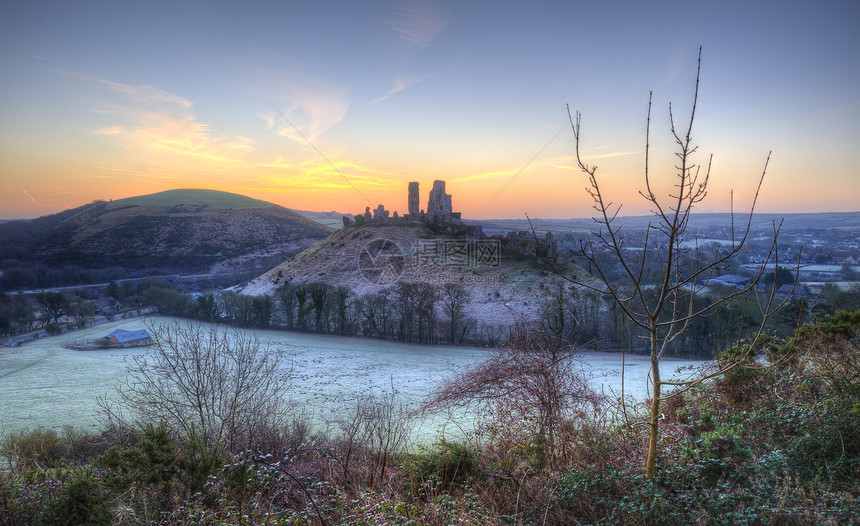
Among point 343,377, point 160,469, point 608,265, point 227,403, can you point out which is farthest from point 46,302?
point 608,265

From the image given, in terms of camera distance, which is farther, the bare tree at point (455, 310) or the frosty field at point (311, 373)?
the bare tree at point (455, 310)

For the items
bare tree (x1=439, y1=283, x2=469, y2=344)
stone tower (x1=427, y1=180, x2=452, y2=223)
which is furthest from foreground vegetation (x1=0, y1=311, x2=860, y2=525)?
stone tower (x1=427, y1=180, x2=452, y2=223)

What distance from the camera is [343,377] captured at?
24.6m

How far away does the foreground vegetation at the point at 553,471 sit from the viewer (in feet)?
15.5

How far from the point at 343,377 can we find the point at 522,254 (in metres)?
31.3

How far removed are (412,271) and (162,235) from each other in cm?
5967

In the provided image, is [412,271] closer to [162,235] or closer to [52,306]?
[52,306]

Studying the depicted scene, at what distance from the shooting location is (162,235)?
3174 inches

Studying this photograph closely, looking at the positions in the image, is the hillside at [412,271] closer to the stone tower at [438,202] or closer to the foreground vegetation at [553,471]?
the stone tower at [438,202]

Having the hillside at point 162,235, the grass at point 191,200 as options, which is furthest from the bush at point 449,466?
the grass at point 191,200

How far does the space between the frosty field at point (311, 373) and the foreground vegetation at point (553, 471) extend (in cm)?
750

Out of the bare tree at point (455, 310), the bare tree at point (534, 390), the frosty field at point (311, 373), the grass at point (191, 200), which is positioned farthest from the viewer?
the grass at point (191, 200)

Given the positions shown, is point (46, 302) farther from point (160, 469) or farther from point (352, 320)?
point (160, 469)

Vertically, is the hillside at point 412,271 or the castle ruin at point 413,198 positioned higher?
the castle ruin at point 413,198
